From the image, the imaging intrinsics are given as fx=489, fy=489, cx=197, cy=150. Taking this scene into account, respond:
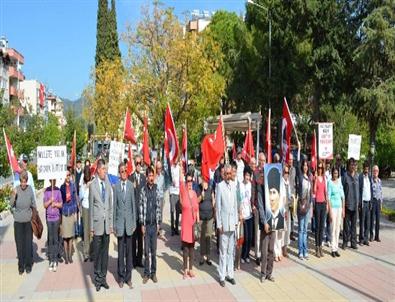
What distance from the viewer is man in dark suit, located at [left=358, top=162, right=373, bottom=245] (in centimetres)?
1148

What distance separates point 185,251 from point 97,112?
22.3 m

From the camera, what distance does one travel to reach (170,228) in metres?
13.9

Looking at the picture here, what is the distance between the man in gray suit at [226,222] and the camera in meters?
8.41

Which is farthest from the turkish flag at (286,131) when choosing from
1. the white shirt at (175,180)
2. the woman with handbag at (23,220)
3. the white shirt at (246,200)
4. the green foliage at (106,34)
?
the green foliage at (106,34)

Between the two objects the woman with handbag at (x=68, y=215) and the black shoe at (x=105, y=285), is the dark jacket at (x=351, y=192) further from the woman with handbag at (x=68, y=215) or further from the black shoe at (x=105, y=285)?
the woman with handbag at (x=68, y=215)

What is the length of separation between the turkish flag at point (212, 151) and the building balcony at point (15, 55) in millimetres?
64705

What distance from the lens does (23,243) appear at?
31.2 feet

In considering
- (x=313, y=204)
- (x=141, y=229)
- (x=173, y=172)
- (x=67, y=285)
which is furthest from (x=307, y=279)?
(x=173, y=172)

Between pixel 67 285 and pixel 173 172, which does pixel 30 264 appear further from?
pixel 173 172

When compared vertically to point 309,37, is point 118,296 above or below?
below

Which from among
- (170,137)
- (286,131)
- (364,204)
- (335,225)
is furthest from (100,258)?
(364,204)

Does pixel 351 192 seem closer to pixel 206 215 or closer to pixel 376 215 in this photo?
pixel 376 215

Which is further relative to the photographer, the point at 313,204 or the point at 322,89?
the point at 322,89

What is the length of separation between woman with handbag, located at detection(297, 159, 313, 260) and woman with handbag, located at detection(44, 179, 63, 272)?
→ 16.2ft
